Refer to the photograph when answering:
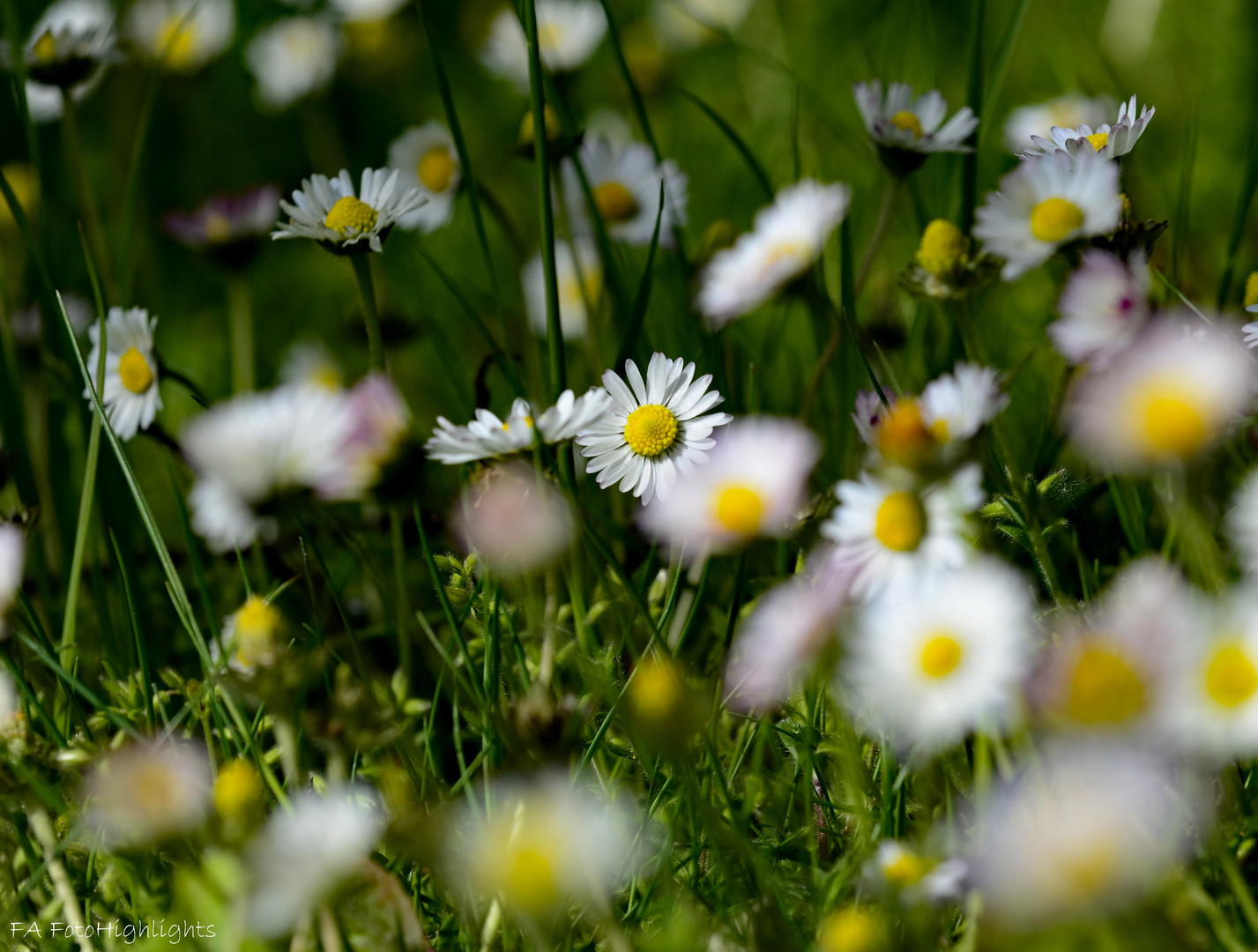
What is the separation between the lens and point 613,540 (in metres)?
0.94

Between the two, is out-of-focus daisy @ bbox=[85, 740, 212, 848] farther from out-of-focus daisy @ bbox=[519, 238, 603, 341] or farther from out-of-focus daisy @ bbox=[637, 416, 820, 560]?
out-of-focus daisy @ bbox=[519, 238, 603, 341]

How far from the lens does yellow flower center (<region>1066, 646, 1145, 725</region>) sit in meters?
0.40

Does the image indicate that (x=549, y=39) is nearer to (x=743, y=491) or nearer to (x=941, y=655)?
(x=743, y=491)

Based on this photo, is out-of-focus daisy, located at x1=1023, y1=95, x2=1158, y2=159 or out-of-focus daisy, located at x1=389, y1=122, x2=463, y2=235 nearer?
out-of-focus daisy, located at x1=1023, y1=95, x2=1158, y2=159

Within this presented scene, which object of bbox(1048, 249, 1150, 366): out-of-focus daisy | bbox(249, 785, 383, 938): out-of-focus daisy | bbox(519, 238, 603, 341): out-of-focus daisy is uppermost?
bbox(1048, 249, 1150, 366): out-of-focus daisy

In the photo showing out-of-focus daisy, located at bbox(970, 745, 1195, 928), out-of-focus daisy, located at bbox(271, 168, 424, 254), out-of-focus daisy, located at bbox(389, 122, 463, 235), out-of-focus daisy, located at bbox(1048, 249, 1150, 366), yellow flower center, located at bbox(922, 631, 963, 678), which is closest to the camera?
out-of-focus daisy, located at bbox(970, 745, 1195, 928)

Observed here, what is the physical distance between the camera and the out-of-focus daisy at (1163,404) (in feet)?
1.41

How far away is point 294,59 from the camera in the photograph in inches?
83.7

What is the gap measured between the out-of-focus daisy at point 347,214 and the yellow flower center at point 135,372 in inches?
6.4

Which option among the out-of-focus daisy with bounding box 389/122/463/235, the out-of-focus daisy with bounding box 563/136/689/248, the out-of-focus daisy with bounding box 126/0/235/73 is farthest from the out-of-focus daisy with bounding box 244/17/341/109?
the out-of-focus daisy with bounding box 563/136/689/248

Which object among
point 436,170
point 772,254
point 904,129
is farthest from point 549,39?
point 904,129

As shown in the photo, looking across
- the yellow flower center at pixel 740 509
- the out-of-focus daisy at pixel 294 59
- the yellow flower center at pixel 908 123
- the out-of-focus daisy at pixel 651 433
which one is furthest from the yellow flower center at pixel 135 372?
the out-of-focus daisy at pixel 294 59

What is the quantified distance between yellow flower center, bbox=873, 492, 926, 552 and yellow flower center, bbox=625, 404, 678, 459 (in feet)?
0.65

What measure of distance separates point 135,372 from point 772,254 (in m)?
0.52
